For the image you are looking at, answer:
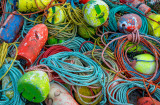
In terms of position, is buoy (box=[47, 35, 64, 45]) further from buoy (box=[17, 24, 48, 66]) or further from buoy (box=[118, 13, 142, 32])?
buoy (box=[118, 13, 142, 32])

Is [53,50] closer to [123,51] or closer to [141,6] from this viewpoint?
[123,51]

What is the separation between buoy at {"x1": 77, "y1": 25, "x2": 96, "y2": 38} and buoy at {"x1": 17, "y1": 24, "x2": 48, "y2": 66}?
2.37ft

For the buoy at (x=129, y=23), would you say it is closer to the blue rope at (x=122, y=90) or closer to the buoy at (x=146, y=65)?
the buoy at (x=146, y=65)

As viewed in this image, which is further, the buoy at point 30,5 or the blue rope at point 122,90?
the buoy at point 30,5

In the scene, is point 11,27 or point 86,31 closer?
point 11,27

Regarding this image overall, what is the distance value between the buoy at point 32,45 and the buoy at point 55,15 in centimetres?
29

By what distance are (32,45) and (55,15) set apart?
0.79 meters

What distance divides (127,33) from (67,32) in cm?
112

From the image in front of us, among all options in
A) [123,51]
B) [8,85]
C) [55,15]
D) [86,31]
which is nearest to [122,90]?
[123,51]

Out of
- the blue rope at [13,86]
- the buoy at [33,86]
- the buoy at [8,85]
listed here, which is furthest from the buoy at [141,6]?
the buoy at [8,85]

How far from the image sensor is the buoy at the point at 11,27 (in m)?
2.67

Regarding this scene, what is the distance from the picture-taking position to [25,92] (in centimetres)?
189

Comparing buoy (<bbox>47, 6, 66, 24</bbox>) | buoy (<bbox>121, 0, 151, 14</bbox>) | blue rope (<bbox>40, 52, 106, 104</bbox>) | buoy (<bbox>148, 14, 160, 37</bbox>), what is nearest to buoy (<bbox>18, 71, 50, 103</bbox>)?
blue rope (<bbox>40, 52, 106, 104</bbox>)

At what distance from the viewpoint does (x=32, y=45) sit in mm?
2416
